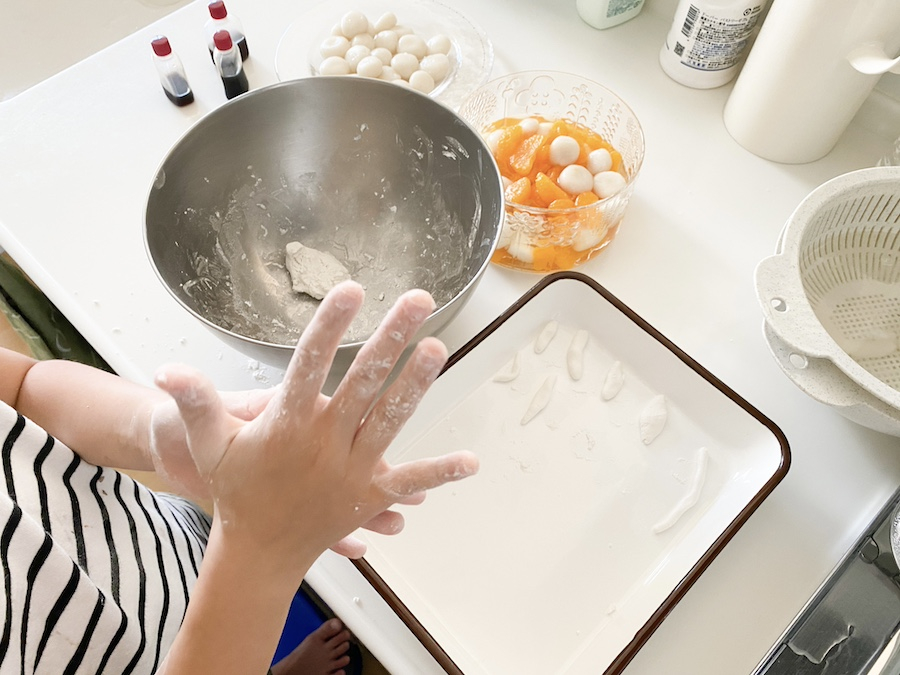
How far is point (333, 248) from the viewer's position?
0.74m

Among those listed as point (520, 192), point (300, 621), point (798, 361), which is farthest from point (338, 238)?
point (300, 621)

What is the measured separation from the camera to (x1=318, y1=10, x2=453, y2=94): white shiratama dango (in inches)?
33.5

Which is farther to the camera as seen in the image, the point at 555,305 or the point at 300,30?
the point at 300,30

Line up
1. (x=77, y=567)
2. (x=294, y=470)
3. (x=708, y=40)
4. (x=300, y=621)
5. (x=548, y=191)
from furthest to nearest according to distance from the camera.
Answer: (x=300, y=621), (x=708, y=40), (x=548, y=191), (x=77, y=567), (x=294, y=470)

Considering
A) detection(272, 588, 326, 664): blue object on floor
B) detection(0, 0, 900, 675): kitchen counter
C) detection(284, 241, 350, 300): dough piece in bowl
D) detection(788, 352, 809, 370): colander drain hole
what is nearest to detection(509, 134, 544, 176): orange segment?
detection(0, 0, 900, 675): kitchen counter

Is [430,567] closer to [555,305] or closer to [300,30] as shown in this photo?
[555,305]

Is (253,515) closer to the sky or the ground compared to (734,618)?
closer to the sky

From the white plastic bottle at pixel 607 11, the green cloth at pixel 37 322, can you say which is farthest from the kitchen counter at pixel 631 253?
the green cloth at pixel 37 322

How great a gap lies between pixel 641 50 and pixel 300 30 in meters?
0.46

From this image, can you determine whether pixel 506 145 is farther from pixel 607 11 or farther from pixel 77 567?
pixel 77 567

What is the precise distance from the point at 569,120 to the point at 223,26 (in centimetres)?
46

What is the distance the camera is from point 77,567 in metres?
0.51

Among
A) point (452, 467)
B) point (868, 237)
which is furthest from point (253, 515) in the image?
point (868, 237)

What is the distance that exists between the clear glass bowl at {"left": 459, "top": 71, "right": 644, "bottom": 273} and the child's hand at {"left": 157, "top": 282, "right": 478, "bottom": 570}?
0.35 meters
